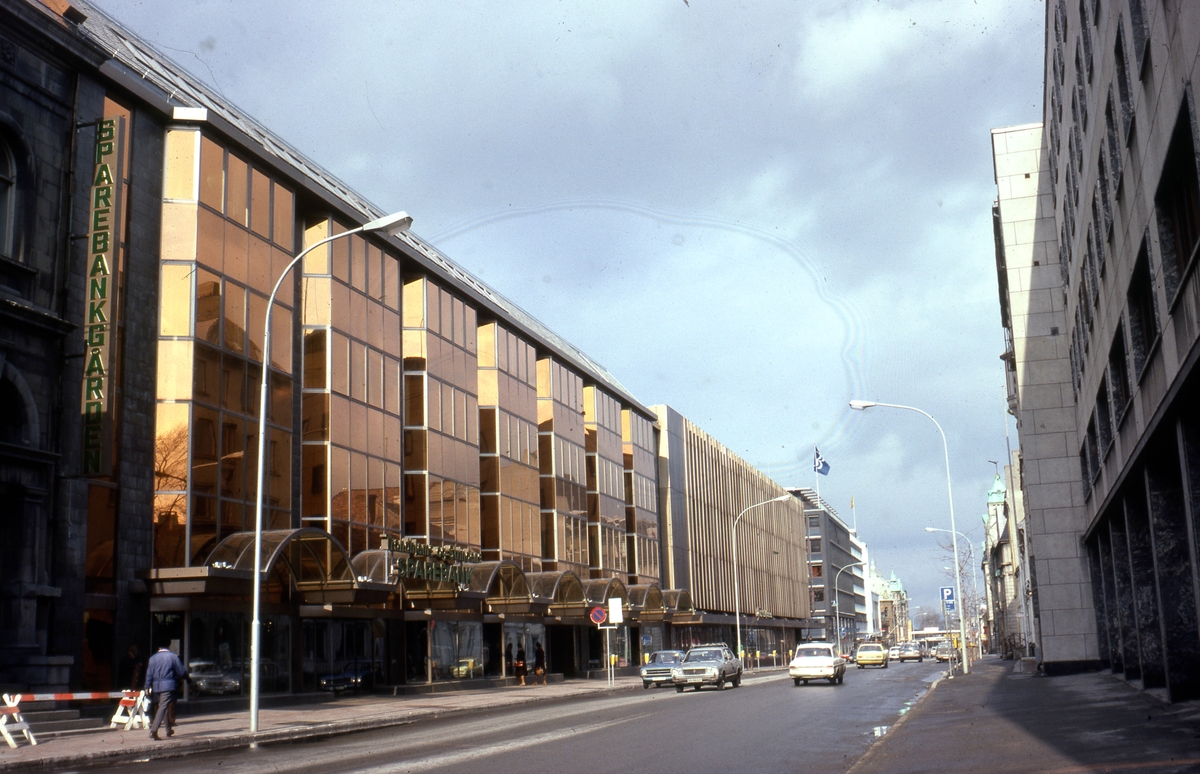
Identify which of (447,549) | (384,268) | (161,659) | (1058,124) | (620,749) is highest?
(1058,124)

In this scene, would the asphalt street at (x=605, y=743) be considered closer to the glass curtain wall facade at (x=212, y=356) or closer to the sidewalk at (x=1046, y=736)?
the sidewalk at (x=1046, y=736)

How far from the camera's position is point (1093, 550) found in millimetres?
39750

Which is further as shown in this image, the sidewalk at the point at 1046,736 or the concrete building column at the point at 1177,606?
the concrete building column at the point at 1177,606

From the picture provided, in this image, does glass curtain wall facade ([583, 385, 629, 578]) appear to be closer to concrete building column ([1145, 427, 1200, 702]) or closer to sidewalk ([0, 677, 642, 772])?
sidewalk ([0, 677, 642, 772])

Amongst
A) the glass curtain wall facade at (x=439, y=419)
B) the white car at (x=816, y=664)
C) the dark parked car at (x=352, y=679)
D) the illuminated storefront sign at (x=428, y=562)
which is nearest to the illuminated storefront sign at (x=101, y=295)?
the illuminated storefront sign at (x=428, y=562)

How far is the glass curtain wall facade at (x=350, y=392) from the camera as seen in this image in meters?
34.4

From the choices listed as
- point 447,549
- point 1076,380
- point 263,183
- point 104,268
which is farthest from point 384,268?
point 1076,380

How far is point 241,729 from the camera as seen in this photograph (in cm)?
2241

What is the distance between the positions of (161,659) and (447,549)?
18.4m

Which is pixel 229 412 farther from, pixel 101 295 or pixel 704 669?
pixel 704 669

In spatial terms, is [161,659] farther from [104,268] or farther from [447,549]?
[447,549]

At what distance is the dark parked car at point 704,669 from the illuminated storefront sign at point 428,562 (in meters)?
9.00

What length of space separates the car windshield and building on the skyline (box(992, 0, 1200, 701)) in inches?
465

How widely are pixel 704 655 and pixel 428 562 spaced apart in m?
12.5
